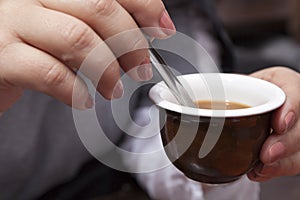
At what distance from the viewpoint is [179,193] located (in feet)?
2.25

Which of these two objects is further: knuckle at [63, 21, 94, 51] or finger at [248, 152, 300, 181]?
finger at [248, 152, 300, 181]

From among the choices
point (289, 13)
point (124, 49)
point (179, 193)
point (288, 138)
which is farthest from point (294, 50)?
point (124, 49)

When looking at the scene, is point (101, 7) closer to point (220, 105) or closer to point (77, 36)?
point (77, 36)

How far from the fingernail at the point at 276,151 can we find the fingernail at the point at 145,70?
0.13 metres

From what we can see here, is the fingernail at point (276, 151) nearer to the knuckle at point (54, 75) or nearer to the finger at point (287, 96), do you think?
the finger at point (287, 96)

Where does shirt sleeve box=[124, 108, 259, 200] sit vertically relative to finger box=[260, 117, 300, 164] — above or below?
below

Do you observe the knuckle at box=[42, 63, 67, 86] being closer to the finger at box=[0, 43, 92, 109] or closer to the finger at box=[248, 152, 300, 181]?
the finger at box=[0, 43, 92, 109]

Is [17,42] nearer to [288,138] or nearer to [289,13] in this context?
[288,138]

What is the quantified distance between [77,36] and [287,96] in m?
0.23

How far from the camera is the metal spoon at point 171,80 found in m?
0.41

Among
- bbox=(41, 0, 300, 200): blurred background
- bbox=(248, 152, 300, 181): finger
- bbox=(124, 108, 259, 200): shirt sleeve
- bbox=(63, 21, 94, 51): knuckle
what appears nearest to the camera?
bbox=(63, 21, 94, 51): knuckle

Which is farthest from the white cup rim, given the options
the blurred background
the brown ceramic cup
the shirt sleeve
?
the blurred background

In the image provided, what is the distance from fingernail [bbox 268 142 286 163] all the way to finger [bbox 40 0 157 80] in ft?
0.49

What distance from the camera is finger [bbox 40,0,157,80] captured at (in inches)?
15.2
